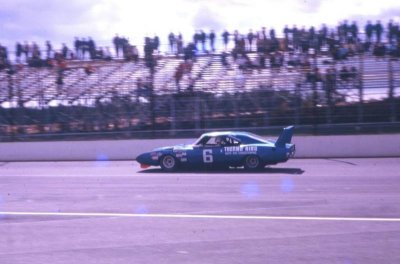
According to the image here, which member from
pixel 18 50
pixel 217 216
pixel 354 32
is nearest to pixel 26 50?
pixel 18 50

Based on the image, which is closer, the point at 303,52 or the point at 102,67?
the point at 303,52

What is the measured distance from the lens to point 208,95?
26.2m

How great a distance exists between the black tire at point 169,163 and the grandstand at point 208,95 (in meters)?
6.89

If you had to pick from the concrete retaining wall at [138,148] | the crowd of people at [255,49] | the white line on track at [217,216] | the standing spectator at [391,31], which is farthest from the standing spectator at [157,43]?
the white line on track at [217,216]

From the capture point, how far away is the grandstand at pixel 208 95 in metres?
25.2

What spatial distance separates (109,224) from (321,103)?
16.9 metres

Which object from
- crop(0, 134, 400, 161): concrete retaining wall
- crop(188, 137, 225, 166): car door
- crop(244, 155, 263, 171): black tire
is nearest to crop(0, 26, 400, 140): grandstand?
crop(0, 134, 400, 161): concrete retaining wall

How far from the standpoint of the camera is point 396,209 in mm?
10438

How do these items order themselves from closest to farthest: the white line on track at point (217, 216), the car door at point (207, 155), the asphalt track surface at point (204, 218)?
the asphalt track surface at point (204, 218), the white line on track at point (217, 216), the car door at point (207, 155)

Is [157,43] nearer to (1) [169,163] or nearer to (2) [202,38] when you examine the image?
(2) [202,38]

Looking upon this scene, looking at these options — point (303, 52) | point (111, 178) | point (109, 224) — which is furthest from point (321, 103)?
point (109, 224)

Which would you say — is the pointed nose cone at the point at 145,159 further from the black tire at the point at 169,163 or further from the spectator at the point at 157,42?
the spectator at the point at 157,42

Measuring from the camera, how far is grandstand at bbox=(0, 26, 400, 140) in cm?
2517

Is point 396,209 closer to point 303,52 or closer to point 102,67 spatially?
point 303,52
